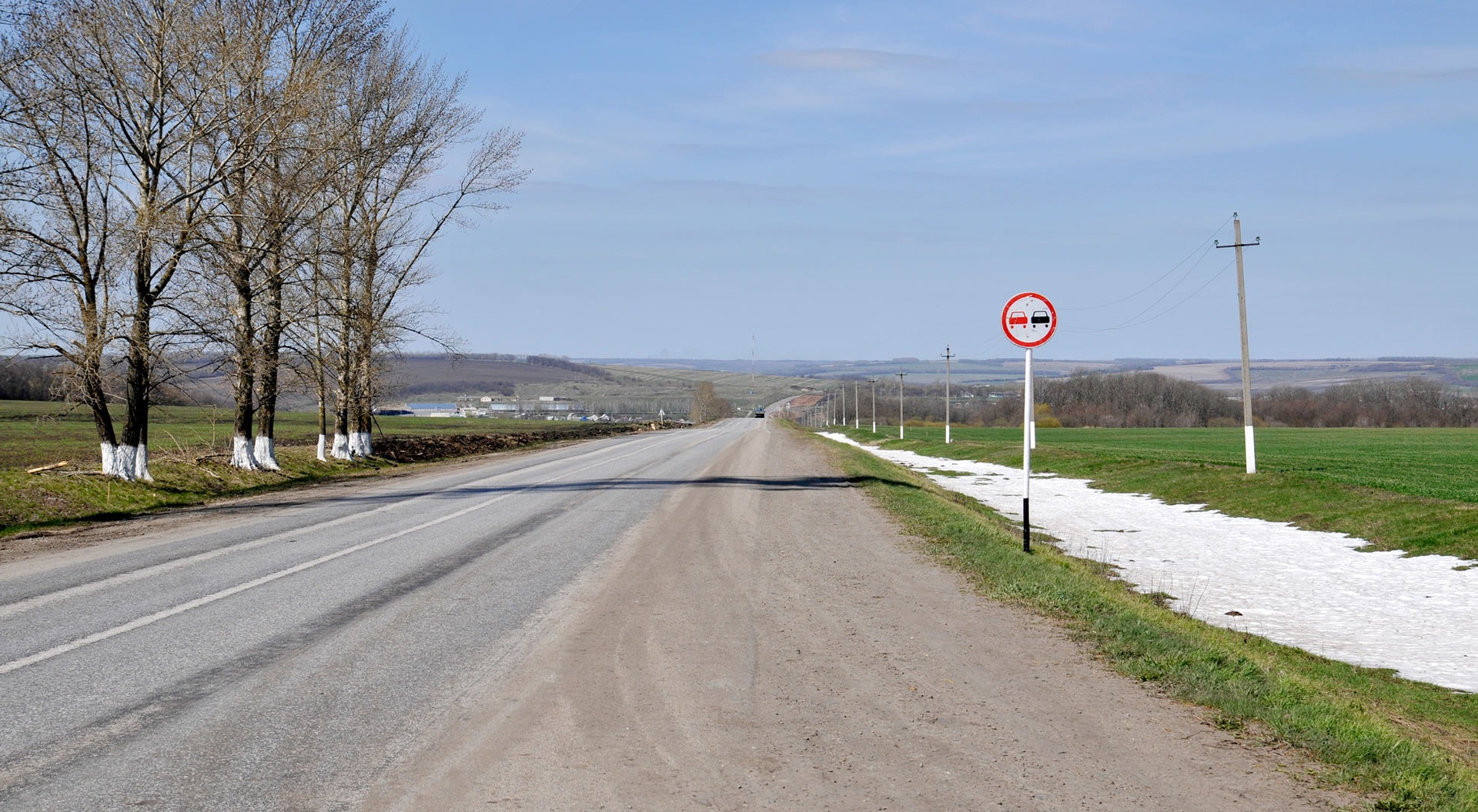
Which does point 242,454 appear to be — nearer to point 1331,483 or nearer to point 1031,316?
point 1031,316

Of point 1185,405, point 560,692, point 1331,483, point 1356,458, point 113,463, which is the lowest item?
point 1356,458

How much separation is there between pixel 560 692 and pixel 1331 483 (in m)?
23.5

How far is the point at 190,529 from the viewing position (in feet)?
46.8

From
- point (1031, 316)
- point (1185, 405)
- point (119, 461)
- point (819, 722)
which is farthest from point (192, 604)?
point (1185, 405)

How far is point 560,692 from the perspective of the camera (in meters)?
6.08

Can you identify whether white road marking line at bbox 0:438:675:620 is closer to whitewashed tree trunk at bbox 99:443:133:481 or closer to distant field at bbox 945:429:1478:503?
whitewashed tree trunk at bbox 99:443:133:481

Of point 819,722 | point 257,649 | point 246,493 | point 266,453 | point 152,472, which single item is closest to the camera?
point 819,722

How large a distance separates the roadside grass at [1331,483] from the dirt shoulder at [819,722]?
1290 cm

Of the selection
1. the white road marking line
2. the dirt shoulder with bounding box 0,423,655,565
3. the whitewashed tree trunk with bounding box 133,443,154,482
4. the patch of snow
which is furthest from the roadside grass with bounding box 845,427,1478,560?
the whitewashed tree trunk with bounding box 133,443,154,482

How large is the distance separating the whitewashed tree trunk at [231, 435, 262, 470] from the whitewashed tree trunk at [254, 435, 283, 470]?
71 cm

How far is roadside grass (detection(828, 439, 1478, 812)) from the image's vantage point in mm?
4906

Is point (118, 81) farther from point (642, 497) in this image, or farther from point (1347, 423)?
point (1347, 423)

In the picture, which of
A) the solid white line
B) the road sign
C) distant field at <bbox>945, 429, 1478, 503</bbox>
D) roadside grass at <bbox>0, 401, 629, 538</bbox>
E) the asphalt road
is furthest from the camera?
distant field at <bbox>945, 429, 1478, 503</bbox>

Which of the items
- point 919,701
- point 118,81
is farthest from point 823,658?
point 118,81
